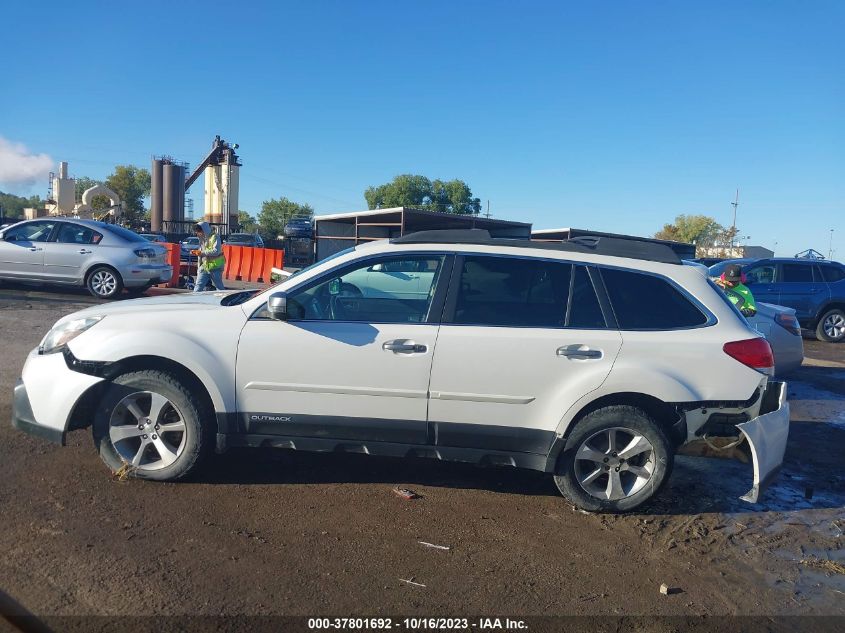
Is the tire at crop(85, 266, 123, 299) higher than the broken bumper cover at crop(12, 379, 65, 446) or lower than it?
higher

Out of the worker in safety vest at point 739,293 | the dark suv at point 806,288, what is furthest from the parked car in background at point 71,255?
the dark suv at point 806,288

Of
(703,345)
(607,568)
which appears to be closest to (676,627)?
(607,568)

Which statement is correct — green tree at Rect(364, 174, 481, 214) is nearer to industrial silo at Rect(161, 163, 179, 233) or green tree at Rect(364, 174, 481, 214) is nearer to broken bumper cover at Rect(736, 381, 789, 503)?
industrial silo at Rect(161, 163, 179, 233)

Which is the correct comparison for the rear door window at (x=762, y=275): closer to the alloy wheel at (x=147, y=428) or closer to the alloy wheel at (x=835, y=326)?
the alloy wheel at (x=835, y=326)

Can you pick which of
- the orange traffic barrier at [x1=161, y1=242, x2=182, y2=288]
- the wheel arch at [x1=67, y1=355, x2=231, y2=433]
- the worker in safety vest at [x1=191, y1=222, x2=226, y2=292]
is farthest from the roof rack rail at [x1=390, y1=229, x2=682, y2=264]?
the orange traffic barrier at [x1=161, y1=242, x2=182, y2=288]

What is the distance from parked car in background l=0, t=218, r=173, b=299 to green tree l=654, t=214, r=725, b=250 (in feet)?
243

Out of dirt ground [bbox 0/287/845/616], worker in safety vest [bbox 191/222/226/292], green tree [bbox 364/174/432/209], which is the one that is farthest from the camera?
green tree [bbox 364/174/432/209]

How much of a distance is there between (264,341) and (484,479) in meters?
1.95

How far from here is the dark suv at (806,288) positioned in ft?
46.3

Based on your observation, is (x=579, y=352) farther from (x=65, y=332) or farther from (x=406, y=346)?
(x=65, y=332)

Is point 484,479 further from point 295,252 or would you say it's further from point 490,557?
point 295,252

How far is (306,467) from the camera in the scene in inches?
196

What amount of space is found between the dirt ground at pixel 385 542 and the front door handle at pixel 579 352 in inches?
42.6

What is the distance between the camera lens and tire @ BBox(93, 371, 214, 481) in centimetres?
433
